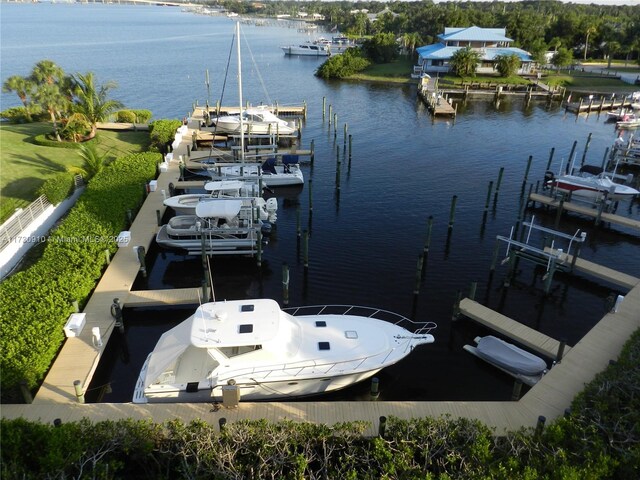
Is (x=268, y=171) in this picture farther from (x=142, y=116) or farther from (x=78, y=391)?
(x=78, y=391)

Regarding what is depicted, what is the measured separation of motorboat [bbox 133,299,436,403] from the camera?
54.3ft

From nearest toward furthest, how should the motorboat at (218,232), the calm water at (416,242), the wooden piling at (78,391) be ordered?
the wooden piling at (78,391)
the calm water at (416,242)
the motorboat at (218,232)

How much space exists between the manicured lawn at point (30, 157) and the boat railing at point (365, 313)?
64.0 ft

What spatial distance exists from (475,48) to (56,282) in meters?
87.9

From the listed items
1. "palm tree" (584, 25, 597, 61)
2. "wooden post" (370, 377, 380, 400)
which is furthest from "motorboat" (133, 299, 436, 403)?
"palm tree" (584, 25, 597, 61)

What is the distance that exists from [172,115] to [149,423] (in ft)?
176

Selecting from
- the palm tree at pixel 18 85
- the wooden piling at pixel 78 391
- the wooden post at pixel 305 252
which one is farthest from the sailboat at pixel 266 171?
the wooden piling at pixel 78 391

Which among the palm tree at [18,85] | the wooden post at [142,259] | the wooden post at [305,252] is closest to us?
the wooden post at [142,259]

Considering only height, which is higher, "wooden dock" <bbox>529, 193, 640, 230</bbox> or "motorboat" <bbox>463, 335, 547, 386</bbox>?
"wooden dock" <bbox>529, 193, 640, 230</bbox>

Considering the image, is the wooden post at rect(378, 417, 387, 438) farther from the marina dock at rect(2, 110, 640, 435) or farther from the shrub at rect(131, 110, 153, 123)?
the shrub at rect(131, 110, 153, 123)

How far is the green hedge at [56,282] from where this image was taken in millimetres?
16641

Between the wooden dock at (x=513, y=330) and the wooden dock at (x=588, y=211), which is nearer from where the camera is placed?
the wooden dock at (x=513, y=330)

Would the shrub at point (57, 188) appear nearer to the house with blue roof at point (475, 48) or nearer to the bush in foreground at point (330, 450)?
the bush in foreground at point (330, 450)

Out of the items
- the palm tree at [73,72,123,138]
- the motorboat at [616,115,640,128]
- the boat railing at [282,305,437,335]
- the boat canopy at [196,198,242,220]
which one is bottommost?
the boat railing at [282,305,437,335]
